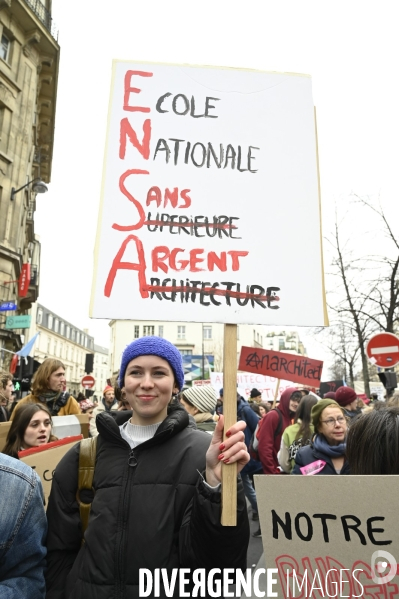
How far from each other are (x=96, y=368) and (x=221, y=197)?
11739cm

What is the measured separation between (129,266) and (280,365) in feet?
16.9

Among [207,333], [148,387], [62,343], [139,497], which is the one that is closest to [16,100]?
[148,387]

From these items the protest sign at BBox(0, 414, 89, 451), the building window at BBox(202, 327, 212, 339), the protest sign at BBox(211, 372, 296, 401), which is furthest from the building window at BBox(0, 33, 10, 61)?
the building window at BBox(202, 327, 212, 339)

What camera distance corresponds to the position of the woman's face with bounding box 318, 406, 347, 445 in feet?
11.5

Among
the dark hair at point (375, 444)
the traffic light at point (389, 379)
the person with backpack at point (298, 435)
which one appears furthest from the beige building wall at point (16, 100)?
the dark hair at point (375, 444)

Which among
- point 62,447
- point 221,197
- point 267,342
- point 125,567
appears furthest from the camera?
point 267,342

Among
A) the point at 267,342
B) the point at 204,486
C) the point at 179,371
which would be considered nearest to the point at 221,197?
the point at 179,371

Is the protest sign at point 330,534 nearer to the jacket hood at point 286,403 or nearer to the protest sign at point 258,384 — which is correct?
the jacket hood at point 286,403

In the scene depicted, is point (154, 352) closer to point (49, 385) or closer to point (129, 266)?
point (129, 266)

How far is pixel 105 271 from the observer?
5.94 feet

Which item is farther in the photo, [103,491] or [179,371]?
[179,371]

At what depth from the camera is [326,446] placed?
11.3 ft

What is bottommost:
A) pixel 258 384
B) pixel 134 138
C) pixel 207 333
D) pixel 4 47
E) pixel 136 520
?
pixel 136 520

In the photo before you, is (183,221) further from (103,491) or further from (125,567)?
(125,567)
